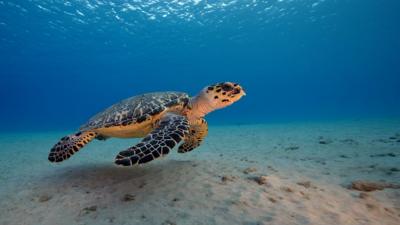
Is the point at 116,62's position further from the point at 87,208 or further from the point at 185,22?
the point at 87,208

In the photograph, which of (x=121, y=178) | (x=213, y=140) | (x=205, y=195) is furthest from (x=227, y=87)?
(x=213, y=140)

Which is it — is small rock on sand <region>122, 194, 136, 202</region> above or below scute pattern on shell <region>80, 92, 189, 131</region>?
below

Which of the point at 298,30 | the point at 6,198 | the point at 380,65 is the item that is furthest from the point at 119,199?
the point at 380,65

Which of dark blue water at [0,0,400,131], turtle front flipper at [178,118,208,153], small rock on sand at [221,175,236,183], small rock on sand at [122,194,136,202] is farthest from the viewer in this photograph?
dark blue water at [0,0,400,131]

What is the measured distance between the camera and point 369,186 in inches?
164

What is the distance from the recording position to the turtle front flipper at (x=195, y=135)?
6344mm

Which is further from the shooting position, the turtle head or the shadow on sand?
the turtle head

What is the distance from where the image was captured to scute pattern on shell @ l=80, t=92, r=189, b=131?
551cm

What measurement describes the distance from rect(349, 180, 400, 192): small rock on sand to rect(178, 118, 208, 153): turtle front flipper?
355cm

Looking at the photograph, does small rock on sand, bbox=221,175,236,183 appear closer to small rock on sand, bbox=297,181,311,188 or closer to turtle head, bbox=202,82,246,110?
small rock on sand, bbox=297,181,311,188

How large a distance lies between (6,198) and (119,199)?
217 cm

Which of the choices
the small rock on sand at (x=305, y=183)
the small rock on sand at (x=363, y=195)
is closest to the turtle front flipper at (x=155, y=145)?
the small rock on sand at (x=305, y=183)

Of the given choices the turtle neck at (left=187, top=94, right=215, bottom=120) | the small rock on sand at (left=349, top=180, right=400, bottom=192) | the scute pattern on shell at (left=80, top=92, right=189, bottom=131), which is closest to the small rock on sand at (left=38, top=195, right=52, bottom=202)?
the scute pattern on shell at (left=80, top=92, right=189, bottom=131)

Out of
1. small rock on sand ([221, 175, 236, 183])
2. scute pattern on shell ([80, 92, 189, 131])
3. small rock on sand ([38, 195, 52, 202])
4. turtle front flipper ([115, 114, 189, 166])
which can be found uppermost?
scute pattern on shell ([80, 92, 189, 131])
